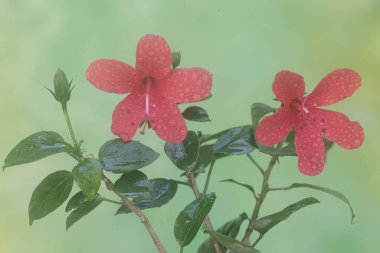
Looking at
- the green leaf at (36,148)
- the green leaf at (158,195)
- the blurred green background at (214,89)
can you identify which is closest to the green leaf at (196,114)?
the green leaf at (158,195)

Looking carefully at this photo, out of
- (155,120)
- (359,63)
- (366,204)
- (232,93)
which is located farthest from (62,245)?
(359,63)

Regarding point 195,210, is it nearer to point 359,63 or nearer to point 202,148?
point 202,148

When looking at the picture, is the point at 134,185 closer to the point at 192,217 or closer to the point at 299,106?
the point at 192,217

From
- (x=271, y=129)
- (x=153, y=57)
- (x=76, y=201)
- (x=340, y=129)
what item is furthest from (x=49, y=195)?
(x=340, y=129)

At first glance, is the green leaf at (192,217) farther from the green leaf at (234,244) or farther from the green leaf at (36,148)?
the green leaf at (36,148)

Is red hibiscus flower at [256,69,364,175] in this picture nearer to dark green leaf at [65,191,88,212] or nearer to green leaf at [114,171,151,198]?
green leaf at [114,171,151,198]
